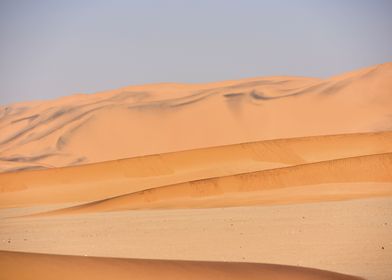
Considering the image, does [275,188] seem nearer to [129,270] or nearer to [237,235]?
[237,235]

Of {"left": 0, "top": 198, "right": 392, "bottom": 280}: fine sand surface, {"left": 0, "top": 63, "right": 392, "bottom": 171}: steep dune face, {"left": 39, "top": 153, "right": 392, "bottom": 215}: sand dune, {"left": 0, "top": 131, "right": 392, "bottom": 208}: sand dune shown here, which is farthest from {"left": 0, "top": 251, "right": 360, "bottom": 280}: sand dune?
{"left": 0, "top": 63, "right": 392, "bottom": 171}: steep dune face

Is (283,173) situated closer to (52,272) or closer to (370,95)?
(52,272)

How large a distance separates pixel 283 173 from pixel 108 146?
40.6m

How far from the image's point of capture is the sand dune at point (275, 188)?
27469 mm

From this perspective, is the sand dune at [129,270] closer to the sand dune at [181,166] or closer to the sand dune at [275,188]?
the sand dune at [275,188]

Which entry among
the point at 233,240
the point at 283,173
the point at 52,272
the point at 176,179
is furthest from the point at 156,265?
the point at 176,179

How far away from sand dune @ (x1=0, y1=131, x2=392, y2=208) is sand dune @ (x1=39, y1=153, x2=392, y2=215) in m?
8.71

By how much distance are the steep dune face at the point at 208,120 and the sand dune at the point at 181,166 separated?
17.4m

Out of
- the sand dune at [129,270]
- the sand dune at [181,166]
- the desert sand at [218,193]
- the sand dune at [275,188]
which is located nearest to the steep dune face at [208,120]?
the desert sand at [218,193]

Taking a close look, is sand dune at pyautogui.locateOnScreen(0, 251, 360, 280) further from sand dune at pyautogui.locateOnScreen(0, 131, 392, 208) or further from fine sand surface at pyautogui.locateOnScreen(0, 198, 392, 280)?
sand dune at pyautogui.locateOnScreen(0, 131, 392, 208)

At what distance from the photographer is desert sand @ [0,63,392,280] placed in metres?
12.0

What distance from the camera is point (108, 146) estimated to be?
6988cm

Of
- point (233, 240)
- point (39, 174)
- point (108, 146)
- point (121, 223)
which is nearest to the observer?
point (233, 240)

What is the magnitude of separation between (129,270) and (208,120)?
60920 millimetres
